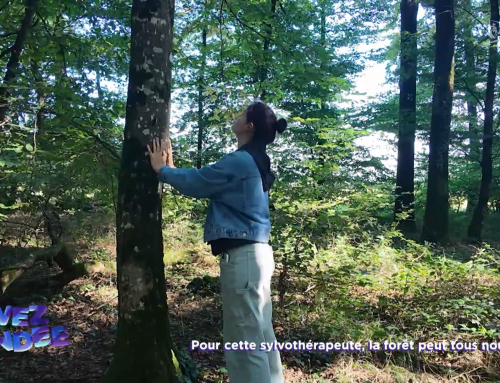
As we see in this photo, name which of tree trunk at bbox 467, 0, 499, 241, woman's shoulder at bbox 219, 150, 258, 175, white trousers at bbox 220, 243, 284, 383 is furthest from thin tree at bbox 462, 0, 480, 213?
white trousers at bbox 220, 243, 284, 383

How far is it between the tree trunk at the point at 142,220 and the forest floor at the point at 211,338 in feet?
2.45

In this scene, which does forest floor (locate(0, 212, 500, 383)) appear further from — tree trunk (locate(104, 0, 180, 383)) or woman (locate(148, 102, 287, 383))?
woman (locate(148, 102, 287, 383))

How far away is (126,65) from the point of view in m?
5.62

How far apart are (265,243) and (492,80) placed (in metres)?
13.4

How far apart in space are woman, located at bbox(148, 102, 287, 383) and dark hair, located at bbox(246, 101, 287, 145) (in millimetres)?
144

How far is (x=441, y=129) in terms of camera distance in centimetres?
1084

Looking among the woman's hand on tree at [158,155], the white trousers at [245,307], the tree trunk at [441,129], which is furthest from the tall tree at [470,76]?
the white trousers at [245,307]

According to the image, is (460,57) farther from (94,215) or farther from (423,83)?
(94,215)

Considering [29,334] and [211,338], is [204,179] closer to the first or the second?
[211,338]

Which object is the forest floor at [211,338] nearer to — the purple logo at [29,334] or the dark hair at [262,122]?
the purple logo at [29,334]

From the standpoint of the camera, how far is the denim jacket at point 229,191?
2445mm

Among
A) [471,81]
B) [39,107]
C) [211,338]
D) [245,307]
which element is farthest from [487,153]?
[39,107]

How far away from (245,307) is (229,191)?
29.0 inches

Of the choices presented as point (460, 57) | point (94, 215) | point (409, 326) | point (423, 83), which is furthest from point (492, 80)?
point (94, 215)
